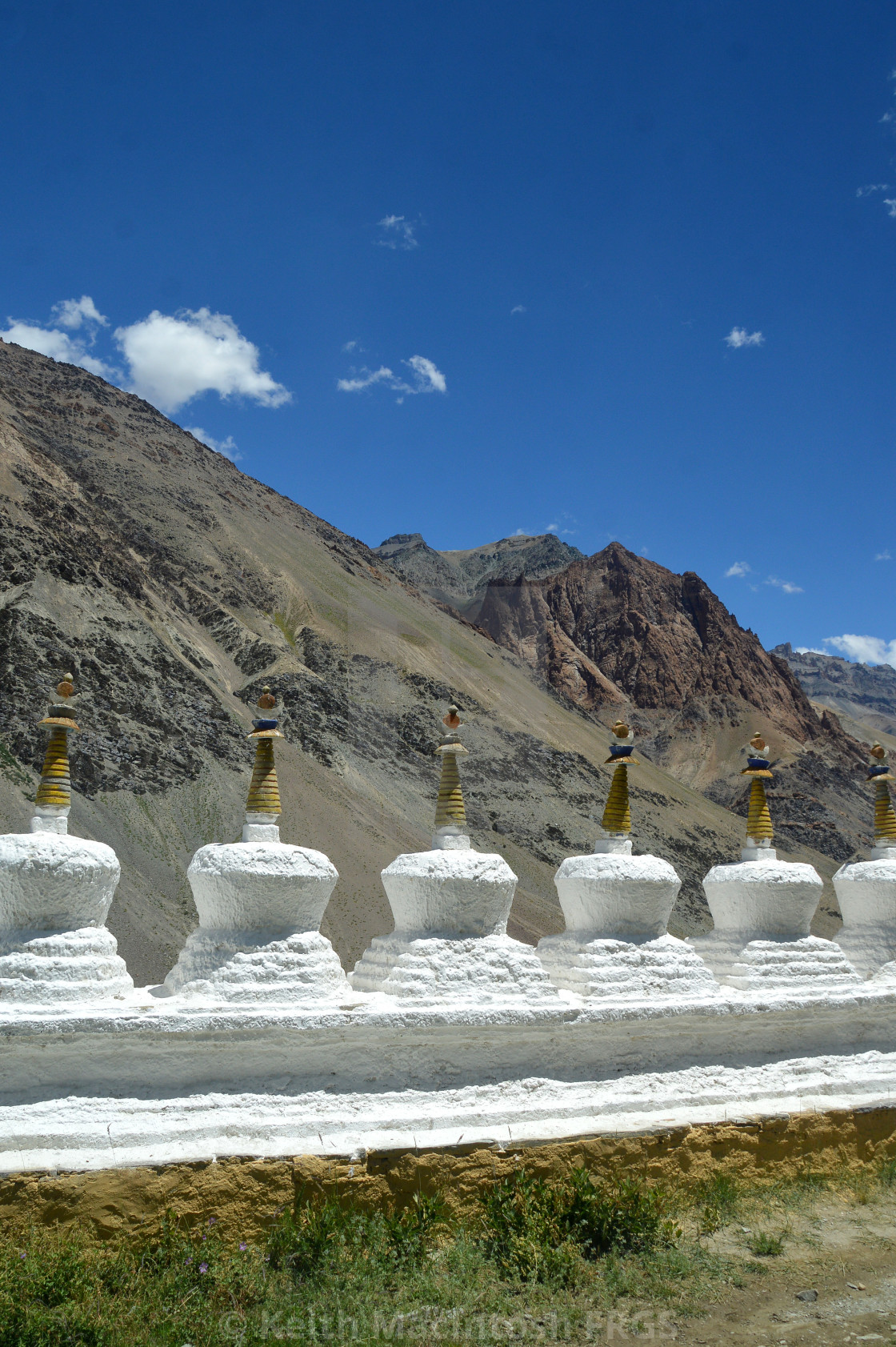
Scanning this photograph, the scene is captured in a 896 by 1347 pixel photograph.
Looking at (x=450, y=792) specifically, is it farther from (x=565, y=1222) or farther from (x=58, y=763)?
(x=565, y=1222)

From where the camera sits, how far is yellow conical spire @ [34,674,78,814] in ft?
19.5

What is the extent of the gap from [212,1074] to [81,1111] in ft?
2.33

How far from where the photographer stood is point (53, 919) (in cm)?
567

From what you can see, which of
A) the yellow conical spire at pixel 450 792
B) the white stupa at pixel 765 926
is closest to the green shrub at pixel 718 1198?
the white stupa at pixel 765 926

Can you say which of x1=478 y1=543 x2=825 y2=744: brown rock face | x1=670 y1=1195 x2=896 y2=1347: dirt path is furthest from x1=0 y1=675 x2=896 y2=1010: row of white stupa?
x1=478 y1=543 x2=825 y2=744: brown rock face

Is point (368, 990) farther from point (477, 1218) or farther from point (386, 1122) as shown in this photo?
point (477, 1218)

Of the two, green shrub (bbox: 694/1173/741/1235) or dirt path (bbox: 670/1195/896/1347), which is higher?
green shrub (bbox: 694/1173/741/1235)

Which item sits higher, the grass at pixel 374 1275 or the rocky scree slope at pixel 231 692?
the rocky scree slope at pixel 231 692

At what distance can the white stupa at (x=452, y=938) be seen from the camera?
246 inches

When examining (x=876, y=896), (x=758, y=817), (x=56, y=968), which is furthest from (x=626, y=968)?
(x=56, y=968)

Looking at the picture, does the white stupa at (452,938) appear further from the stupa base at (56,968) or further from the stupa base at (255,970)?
the stupa base at (56,968)

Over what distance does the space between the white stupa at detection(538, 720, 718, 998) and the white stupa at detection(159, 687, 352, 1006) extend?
1754 millimetres

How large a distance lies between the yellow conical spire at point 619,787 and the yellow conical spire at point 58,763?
3.72 m

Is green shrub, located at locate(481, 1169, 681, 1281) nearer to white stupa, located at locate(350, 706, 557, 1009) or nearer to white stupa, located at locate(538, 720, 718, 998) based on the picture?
white stupa, located at locate(350, 706, 557, 1009)
